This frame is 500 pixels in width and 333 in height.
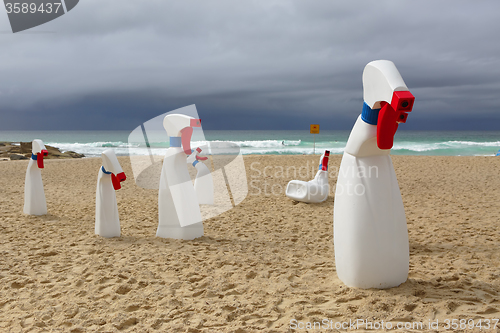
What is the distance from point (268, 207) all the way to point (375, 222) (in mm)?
4213

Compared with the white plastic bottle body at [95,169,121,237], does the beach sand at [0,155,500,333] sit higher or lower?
lower

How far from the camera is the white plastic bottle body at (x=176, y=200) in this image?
461 centimetres

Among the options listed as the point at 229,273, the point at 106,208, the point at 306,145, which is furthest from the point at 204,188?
the point at 306,145

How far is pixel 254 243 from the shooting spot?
184 inches

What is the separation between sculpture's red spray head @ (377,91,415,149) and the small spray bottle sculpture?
4.38m

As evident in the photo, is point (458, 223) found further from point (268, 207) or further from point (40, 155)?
point (40, 155)

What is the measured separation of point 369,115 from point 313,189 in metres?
4.30

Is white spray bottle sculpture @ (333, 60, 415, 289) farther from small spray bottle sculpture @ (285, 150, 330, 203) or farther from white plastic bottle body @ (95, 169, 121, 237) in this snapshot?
small spray bottle sculpture @ (285, 150, 330, 203)

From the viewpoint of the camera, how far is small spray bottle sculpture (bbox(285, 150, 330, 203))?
6941mm

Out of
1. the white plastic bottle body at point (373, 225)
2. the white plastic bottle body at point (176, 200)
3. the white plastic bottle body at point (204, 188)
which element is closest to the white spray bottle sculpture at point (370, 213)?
the white plastic bottle body at point (373, 225)

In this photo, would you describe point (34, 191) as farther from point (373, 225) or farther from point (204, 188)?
point (373, 225)

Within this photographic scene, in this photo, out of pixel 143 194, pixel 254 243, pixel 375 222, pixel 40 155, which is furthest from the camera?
pixel 143 194

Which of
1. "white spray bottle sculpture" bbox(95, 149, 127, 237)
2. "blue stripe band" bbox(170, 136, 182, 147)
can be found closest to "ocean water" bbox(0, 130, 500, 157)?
"blue stripe band" bbox(170, 136, 182, 147)

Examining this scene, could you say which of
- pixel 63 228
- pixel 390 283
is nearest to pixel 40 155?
pixel 63 228
